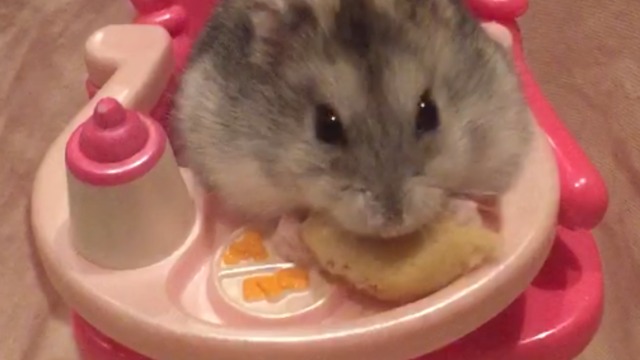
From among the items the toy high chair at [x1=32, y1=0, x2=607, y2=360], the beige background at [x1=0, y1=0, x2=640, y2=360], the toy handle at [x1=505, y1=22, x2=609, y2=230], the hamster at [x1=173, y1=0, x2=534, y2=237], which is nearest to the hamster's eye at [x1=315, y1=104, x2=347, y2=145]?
the hamster at [x1=173, y1=0, x2=534, y2=237]

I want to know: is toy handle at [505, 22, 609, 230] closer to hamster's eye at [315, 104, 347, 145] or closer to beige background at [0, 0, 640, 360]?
hamster's eye at [315, 104, 347, 145]

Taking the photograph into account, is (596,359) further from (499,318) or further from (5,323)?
(5,323)

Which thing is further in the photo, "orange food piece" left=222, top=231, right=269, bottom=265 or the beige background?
the beige background

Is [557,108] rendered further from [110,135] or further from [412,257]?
[110,135]

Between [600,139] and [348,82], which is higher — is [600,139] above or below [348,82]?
below

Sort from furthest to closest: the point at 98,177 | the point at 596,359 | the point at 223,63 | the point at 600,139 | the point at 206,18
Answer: the point at 600,139 → the point at 596,359 → the point at 206,18 → the point at 223,63 → the point at 98,177

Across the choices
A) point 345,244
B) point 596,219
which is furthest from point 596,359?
point 345,244
